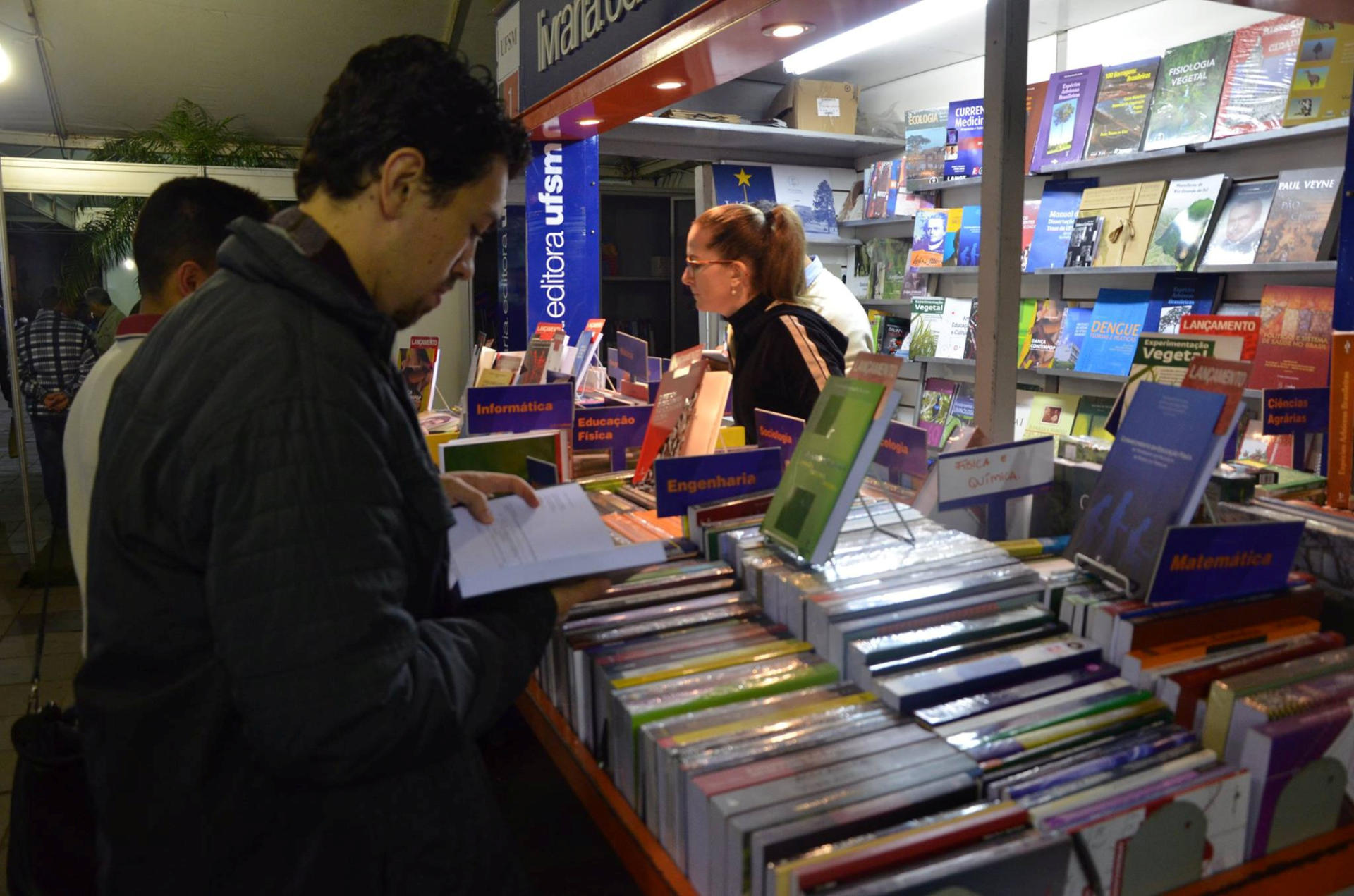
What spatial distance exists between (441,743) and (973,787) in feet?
1.88

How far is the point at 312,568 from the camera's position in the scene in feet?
2.64

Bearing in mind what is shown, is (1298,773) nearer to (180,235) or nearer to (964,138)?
(180,235)

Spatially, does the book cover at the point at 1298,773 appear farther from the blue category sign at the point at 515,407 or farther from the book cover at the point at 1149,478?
the blue category sign at the point at 515,407

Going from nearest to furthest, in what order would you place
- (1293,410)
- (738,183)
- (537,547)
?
(537,547)
(1293,410)
(738,183)

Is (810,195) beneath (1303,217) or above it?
above

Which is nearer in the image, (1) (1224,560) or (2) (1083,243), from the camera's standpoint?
(1) (1224,560)

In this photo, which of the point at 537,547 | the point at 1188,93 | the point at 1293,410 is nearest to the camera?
the point at 537,547

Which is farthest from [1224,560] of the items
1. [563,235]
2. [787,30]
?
[563,235]

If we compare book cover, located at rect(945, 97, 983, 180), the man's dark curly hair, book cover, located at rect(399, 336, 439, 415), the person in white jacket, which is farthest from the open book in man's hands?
book cover, located at rect(945, 97, 983, 180)

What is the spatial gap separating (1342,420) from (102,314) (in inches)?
288

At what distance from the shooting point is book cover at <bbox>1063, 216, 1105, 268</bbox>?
4547 millimetres

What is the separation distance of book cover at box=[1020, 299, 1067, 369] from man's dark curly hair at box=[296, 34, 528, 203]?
14.3ft

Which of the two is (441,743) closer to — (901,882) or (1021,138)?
(901,882)

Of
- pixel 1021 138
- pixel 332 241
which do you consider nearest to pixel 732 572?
pixel 332 241
